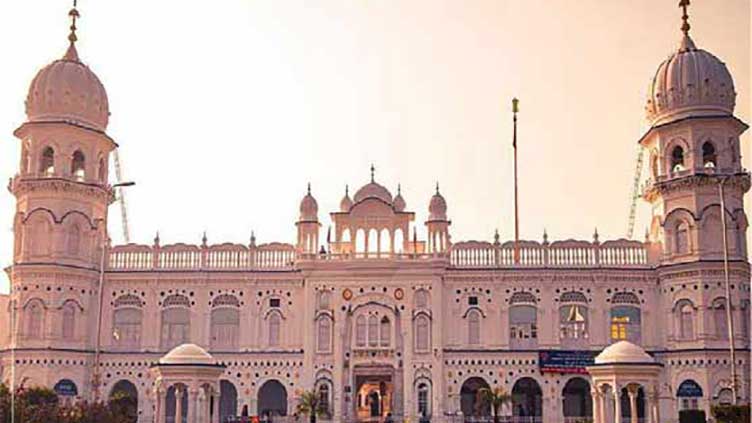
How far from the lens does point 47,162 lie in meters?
51.8

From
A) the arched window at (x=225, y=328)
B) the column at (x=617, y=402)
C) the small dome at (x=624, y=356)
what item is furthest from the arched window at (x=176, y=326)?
the column at (x=617, y=402)

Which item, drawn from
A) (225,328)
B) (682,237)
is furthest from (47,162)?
(682,237)

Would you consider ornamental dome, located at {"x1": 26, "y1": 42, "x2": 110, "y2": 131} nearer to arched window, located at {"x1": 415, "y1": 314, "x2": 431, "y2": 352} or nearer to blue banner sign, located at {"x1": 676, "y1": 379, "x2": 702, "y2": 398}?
arched window, located at {"x1": 415, "y1": 314, "x2": 431, "y2": 352}

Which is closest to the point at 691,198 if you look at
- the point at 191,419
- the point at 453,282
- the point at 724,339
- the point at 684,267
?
the point at 684,267

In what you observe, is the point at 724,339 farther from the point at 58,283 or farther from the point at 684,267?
the point at 58,283

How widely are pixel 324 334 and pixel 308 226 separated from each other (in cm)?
560

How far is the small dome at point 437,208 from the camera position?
51844mm

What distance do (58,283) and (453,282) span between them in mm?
19536

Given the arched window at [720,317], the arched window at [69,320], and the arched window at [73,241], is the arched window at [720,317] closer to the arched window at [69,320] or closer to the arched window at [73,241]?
the arched window at [69,320]

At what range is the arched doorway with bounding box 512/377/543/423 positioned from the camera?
50594 millimetres

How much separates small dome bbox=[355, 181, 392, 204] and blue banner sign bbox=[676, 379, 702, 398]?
16847 millimetres

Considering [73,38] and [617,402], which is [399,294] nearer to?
[617,402]

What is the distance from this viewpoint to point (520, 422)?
4959cm

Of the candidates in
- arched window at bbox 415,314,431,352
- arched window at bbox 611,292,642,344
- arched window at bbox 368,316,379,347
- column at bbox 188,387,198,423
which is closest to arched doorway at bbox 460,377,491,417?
arched window at bbox 415,314,431,352
